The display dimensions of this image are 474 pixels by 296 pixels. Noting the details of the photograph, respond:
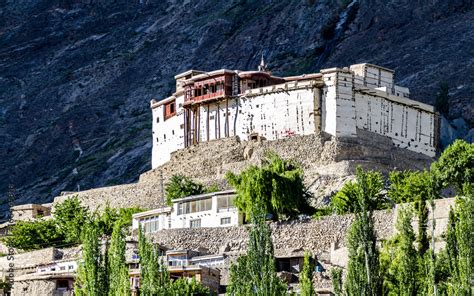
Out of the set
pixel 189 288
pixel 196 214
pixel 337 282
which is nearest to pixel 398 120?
pixel 196 214

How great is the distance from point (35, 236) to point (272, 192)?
21.9 m

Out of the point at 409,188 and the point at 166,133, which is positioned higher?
the point at 166,133

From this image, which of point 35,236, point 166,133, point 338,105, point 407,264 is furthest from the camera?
point 166,133

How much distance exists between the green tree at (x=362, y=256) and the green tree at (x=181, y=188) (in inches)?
1525

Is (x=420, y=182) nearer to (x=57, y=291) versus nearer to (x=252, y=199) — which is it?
(x=252, y=199)

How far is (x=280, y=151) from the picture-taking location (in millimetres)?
106188

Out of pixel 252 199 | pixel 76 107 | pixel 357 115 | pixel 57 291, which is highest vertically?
pixel 76 107

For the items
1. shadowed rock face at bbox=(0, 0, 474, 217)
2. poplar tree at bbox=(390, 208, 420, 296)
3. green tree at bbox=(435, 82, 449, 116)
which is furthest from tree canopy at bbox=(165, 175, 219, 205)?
shadowed rock face at bbox=(0, 0, 474, 217)

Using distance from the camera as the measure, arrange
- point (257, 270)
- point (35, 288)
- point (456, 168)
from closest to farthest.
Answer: point (257, 270) → point (35, 288) → point (456, 168)

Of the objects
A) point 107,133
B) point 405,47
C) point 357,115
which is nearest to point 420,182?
point 357,115

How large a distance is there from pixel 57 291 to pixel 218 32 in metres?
115

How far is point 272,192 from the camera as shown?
8825 cm

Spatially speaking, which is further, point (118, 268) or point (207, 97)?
point (207, 97)

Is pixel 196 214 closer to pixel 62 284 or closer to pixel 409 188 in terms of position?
pixel 409 188
